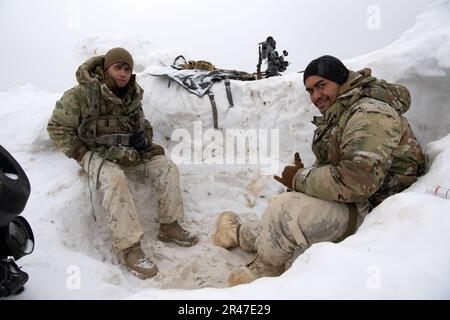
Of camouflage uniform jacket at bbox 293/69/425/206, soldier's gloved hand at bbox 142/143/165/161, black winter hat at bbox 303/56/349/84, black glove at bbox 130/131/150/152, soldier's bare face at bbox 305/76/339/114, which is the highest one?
black winter hat at bbox 303/56/349/84

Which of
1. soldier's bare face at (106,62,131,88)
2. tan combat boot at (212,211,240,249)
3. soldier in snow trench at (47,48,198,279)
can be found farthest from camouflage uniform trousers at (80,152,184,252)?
soldier's bare face at (106,62,131,88)

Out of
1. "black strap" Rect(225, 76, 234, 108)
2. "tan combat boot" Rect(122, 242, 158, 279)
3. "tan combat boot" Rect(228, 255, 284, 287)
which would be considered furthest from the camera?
"black strap" Rect(225, 76, 234, 108)

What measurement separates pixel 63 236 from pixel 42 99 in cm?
354

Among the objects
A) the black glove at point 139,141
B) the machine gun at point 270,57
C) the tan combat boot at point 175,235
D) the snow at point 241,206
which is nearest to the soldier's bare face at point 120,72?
the black glove at point 139,141

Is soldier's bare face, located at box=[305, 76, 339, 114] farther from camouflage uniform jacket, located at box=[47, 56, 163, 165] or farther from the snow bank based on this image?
camouflage uniform jacket, located at box=[47, 56, 163, 165]

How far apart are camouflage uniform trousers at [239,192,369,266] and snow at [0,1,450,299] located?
1.13 feet

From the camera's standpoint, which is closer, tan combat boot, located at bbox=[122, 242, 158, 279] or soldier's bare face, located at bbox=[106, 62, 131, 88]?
tan combat boot, located at bbox=[122, 242, 158, 279]

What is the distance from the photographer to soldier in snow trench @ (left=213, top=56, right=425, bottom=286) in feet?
7.09

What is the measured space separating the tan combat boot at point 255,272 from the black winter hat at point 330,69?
59.4 inches

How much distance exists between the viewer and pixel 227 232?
3305mm

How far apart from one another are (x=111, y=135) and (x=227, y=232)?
154cm

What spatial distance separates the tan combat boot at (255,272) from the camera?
8.55ft

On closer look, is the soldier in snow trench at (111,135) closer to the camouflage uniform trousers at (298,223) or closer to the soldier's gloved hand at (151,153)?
the soldier's gloved hand at (151,153)

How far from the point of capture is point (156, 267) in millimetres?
2930
